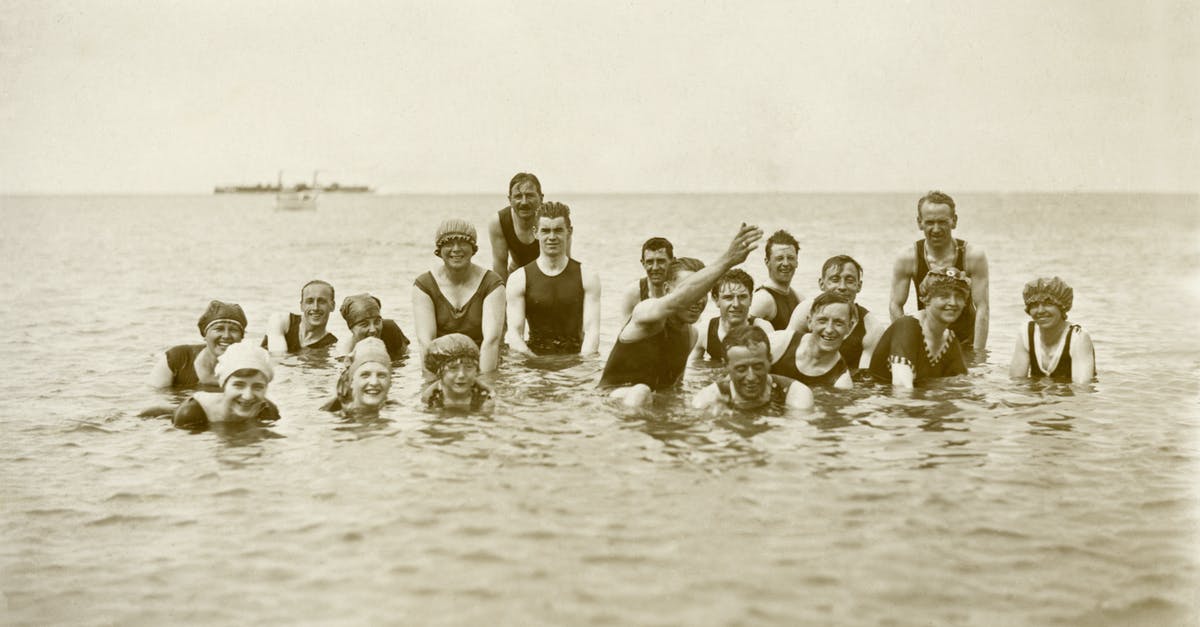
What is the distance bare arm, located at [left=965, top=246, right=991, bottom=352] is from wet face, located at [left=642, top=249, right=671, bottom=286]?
3.65m

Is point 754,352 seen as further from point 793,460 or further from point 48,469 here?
point 48,469

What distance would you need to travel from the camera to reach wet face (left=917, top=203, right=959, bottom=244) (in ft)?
39.1

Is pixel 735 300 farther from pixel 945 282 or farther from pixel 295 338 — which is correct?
pixel 295 338

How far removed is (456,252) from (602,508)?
5.06 meters

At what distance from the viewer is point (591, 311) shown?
12750mm

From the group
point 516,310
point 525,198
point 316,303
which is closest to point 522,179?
point 525,198

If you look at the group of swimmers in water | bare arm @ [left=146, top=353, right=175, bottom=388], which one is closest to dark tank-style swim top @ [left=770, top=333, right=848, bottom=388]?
the group of swimmers in water

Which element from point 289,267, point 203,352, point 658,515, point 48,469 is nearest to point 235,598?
point 658,515

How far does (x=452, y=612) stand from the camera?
17.5 feet

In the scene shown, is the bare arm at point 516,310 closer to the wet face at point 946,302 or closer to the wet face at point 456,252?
the wet face at point 456,252

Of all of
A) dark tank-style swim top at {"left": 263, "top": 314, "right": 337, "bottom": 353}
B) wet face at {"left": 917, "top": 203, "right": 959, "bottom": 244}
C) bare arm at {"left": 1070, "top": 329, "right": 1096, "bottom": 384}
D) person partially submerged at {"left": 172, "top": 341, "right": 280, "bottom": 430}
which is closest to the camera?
person partially submerged at {"left": 172, "top": 341, "right": 280, "bottom": 430}

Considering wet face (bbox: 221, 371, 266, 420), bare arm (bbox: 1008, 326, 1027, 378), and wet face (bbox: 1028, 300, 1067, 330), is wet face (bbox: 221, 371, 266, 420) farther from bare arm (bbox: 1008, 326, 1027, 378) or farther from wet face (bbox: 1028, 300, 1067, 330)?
bare arm (bbox: 1008, 326, 1027, 378)

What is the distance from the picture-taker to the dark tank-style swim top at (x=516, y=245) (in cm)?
1316

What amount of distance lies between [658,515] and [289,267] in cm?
3283
